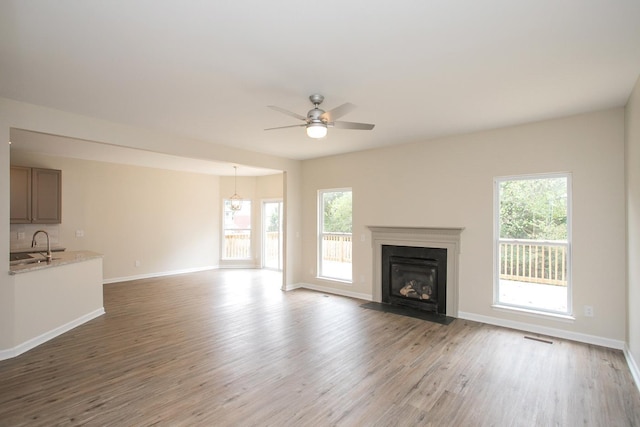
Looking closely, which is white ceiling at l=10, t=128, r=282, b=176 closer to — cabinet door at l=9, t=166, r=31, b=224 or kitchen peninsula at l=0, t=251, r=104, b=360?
cabinet door at l=9, t=166, r=31, b=224

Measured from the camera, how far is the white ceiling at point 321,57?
6.40 feet

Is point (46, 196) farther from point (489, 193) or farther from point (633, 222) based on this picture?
point (633, 222)

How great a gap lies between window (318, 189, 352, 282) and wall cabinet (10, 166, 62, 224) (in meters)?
5.11

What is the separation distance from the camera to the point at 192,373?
3078 mm

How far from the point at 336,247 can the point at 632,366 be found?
4.42m

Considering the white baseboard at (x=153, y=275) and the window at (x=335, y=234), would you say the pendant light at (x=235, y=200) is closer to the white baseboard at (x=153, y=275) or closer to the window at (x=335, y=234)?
the white baseboard at (x=153, y=275)

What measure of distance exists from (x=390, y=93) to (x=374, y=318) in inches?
126

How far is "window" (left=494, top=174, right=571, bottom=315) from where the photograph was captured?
13.3 feet

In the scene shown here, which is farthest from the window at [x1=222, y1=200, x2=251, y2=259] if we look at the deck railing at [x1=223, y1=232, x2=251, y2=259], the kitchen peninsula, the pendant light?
the kitchen peninsula

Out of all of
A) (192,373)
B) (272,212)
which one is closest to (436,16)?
(192,373)

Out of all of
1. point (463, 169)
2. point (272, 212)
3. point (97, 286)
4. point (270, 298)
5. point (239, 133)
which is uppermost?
point (239, 133)

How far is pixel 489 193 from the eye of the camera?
14.9 feet

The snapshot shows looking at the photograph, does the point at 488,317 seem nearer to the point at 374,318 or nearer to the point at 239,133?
the point at 374,318

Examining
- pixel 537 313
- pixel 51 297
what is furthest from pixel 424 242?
pixel 51 297
